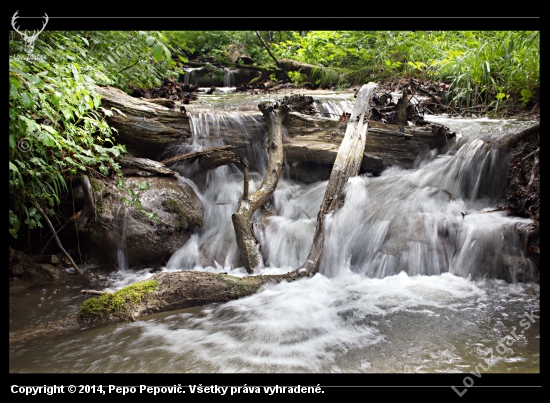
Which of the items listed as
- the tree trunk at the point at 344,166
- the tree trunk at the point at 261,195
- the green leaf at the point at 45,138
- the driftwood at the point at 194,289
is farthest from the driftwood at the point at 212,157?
the green leaf at the point at 45,138

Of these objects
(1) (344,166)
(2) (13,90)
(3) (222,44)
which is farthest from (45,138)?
(3) (222,44)

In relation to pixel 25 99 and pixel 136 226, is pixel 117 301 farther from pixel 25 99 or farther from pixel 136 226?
pixel 136 226

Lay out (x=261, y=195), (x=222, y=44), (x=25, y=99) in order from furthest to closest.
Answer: (x=222, y=44), (x=261, y=195), (x=25, y=99)

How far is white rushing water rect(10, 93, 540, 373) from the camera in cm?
217

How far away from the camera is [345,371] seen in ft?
6.75

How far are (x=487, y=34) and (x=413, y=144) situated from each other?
4.73 m

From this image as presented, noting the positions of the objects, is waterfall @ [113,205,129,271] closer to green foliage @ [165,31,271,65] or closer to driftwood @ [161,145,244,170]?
driftwood @ [161,145,244,170]

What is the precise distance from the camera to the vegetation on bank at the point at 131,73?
9.08ft

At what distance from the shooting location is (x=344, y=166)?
456 centimetres

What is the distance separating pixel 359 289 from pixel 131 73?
5192 mm

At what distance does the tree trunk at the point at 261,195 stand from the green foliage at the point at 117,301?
1.25 meters

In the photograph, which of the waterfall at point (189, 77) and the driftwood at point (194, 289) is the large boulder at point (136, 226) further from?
the waterfall at point (189, 77)
